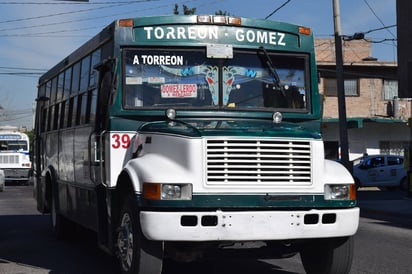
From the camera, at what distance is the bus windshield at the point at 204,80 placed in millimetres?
7207

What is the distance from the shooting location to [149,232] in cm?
593

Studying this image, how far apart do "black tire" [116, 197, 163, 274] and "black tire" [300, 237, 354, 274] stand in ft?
5.28

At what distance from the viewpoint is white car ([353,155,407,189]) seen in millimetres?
27547

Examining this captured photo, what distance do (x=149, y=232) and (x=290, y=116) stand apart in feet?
7.80

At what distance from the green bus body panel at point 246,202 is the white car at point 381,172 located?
22.0 meters

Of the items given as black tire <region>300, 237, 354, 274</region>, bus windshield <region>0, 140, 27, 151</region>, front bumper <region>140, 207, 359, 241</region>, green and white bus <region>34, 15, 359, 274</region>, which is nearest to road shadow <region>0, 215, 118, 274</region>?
green and white bus <region>34, 15, 359, 274</region>

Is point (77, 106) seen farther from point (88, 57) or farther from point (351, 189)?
point (351, 189)

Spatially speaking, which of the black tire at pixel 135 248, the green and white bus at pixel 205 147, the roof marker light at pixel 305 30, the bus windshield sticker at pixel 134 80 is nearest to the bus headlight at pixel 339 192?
the green and white bus at pixel 205 147

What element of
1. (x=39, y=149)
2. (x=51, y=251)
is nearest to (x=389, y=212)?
(x=39, y=149)

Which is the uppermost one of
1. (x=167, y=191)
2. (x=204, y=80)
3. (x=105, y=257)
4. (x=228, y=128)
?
(x=204, y=80)

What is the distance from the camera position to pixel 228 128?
6.43 metres

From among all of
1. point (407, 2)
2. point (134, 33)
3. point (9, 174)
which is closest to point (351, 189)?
point (134, 33)

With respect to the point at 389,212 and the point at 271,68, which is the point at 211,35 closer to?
the point at 271,68

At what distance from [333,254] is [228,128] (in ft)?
5.71
